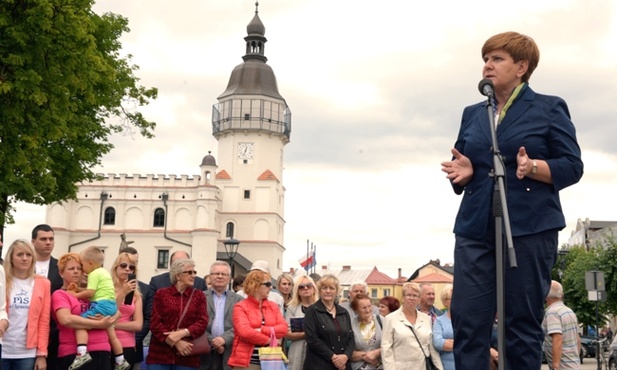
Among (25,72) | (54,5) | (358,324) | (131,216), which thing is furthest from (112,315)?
(131,216)

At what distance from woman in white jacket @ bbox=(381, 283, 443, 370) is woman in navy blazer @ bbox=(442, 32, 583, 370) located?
18.4 feet

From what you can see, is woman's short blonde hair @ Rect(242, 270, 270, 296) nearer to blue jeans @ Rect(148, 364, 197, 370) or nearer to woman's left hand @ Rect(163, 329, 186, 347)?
woman's left hand @ Rect(163, 329, 186, 347)

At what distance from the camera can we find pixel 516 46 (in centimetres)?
373

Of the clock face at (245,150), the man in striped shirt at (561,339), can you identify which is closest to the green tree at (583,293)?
the man in striped shirt at (561,339)

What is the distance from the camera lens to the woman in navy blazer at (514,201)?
3521 millimetres

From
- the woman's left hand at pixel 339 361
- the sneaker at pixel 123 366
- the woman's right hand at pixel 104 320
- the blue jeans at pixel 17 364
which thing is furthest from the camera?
the woman's left hand at pixel 339 361

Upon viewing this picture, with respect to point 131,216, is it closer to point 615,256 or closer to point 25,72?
point 615,256

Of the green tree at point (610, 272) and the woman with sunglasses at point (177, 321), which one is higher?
the green tree at point (610, 272)

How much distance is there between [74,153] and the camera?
23125 millimetres

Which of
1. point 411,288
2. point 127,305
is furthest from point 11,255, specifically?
point 411,288

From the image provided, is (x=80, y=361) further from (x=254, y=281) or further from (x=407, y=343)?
(x=407, y=343)

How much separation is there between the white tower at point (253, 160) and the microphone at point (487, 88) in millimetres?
89304

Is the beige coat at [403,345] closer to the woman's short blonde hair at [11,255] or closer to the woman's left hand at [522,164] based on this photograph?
the woman's short blonde hair at [11,255]

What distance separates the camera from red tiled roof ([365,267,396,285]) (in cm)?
14334
